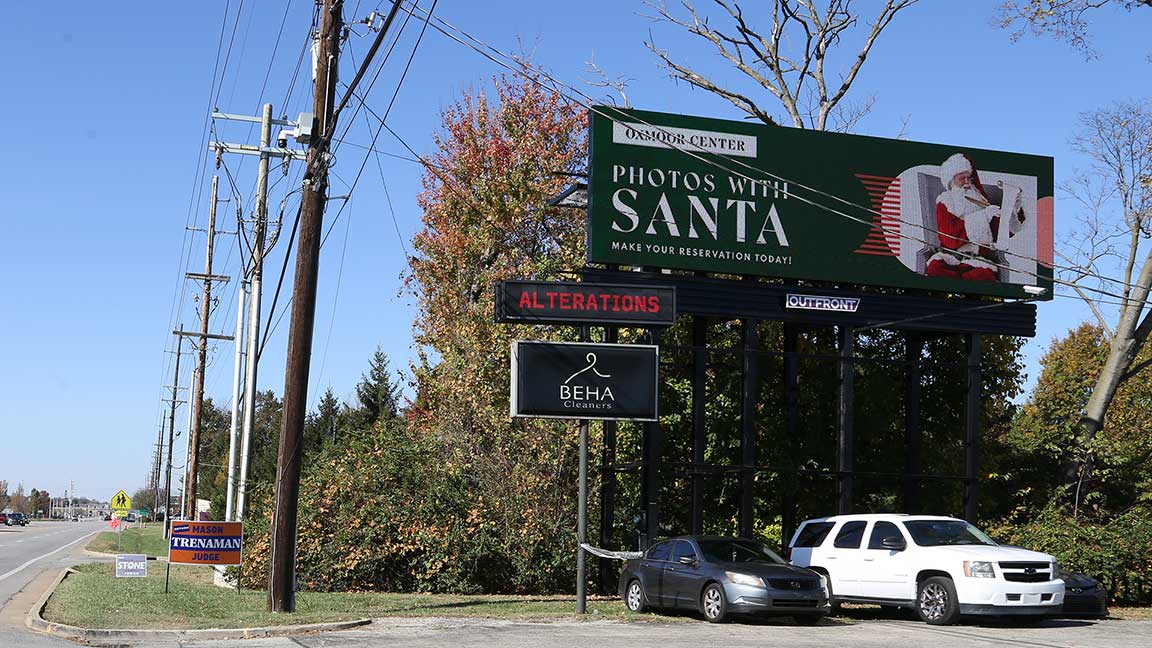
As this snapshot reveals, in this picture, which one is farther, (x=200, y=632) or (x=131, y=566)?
(x=131, y=566)

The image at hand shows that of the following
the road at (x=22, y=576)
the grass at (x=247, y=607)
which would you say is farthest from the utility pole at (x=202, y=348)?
the grass at (x=247, y=607)

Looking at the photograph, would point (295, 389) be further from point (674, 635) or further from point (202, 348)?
point (202, 348)

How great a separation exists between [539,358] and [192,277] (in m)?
31.1

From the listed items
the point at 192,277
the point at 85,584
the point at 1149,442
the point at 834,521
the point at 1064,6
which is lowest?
the point at 85,584

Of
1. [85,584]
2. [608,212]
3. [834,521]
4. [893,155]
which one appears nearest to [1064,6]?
[893,155]

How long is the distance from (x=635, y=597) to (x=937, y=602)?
16.7 feet

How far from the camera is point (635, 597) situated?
837 inches

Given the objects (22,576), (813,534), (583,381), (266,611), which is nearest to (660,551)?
(813,534)

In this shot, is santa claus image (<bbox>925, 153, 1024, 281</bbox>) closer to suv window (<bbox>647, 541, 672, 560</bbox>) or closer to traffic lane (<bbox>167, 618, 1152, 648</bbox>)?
traffic lane (<bbox>167, 618, 1152, 648</bbox>)

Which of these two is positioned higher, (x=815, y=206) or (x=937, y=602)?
(x=815, y=206)

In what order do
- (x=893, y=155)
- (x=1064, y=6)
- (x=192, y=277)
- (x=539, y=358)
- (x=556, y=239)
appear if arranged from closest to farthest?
1. (x=539, y=358)
2. (x=893, y=155)
3. (x=1064, y=6)
4. (x=556, y=239)
5. (x=192, y=277)

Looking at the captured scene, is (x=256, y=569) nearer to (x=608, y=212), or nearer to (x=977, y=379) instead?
(x=608, y=212)

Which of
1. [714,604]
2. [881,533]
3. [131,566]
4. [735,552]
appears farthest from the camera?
[131,566]

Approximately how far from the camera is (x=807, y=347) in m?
32.7
